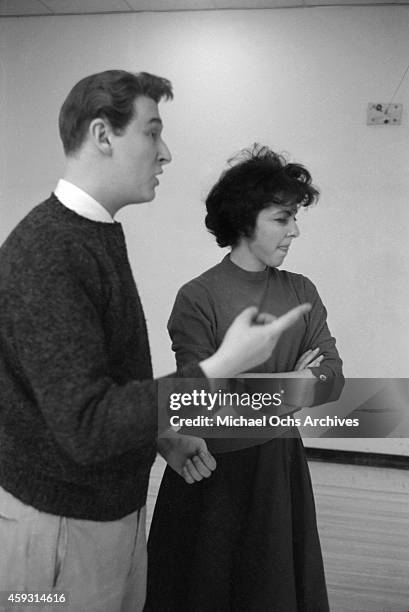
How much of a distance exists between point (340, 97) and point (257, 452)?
0.75 metres

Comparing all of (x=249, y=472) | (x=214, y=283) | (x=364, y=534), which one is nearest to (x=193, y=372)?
(x=214, y=283)

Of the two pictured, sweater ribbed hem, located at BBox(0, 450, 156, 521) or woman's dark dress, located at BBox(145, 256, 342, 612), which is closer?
sweater ribbed hem, located at BBox(0, 450, 156, 521)

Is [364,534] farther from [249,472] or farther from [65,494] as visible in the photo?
[65,494]

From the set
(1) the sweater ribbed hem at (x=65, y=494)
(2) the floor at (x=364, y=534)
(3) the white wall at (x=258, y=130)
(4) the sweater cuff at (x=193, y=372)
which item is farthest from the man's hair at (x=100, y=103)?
(2) the floor at (x=364, y=534)

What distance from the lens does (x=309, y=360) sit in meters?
1.24

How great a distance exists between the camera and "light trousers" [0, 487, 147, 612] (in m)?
0.86

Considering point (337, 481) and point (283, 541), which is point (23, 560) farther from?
point (337, 481)

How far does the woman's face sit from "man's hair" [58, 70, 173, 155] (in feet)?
1.38

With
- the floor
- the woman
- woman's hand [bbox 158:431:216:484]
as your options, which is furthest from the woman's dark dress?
the floor

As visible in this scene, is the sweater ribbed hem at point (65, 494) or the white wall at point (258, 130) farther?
the white wall at point (258, 130)

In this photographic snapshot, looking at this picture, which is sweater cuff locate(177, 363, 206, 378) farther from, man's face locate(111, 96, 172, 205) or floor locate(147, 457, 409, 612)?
floor locate(147, 457, 409, 612)

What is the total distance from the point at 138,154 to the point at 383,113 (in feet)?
2.52

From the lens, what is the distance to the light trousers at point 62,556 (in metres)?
0.86

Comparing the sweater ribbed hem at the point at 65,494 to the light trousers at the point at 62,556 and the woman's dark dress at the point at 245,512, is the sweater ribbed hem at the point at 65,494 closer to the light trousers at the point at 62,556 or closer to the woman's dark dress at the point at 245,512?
the light trousers at the point at 62,556
